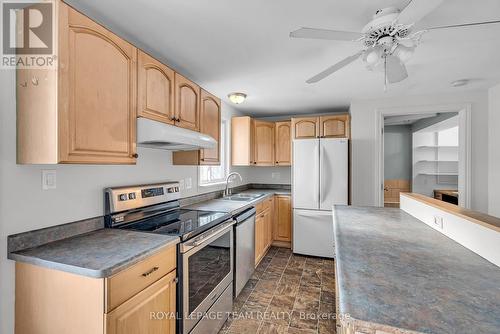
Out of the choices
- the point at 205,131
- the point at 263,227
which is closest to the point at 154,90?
the point at 205,131

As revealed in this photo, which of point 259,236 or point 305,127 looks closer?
point 259,236

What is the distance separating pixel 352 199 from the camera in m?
3.41

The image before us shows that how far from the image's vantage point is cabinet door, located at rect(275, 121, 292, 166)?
13.1 ft

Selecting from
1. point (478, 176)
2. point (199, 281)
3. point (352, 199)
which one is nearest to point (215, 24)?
point (199, 281)

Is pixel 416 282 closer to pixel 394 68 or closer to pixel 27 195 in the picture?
pixel 394 68

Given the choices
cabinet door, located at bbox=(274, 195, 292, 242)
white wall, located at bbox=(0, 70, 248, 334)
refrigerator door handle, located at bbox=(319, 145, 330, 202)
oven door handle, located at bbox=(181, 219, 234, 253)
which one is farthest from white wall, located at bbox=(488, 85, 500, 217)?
white wall, located at bbox=(0, 70, 248, 334)

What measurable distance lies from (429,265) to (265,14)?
61.4 inches

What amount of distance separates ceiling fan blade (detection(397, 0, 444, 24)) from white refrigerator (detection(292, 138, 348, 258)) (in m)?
2.25

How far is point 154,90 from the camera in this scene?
1.66 m

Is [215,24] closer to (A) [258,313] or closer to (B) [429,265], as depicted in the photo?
(B) [429,265]

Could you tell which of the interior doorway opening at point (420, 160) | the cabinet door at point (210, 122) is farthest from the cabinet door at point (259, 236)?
the interior doorway opening at point (420, 160)

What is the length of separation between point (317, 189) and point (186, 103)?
220cm

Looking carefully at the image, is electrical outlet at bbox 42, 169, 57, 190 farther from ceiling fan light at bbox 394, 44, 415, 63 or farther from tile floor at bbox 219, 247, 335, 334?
ceiling fan light at bbox 394, 44, 415, 63

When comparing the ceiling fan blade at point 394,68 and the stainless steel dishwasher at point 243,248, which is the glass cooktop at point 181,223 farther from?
the ceiling fan blade at point 394,68
